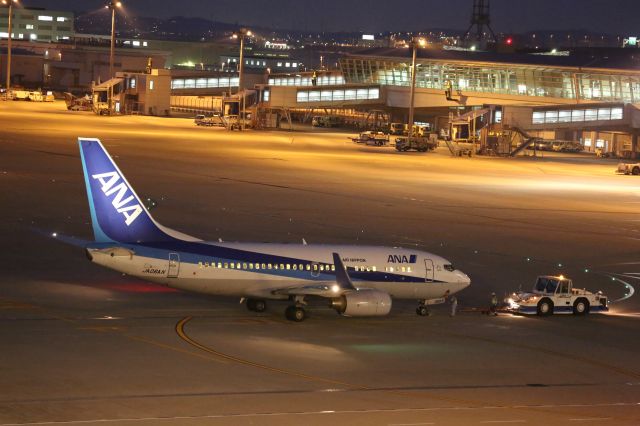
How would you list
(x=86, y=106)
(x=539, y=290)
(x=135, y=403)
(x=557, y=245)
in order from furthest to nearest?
(x=86, y=106) → (x=557, y=245) → (x=539, y=290) → (x=135, y=403)

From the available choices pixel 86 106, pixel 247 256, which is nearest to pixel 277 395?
pixel 247 256

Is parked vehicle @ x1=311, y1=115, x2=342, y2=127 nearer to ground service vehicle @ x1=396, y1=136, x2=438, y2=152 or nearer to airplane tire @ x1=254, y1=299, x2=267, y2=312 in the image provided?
ground service vehicle @ x1=396, y1=136, x2=438, y2=152

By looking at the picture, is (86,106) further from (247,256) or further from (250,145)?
(247,256)

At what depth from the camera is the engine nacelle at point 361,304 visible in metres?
32.8

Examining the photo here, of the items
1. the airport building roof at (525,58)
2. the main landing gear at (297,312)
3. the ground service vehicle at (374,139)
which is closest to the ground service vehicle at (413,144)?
the ground service vehicle at (374,139)

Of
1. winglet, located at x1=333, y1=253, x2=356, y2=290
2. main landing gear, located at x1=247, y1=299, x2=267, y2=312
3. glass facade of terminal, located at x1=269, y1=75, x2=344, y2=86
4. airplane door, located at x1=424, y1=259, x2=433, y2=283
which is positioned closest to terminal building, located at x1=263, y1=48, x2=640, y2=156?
glass facade of terminal, located at x1=269, y1=75, x2=344, y2=86

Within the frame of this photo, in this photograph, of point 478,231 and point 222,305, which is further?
point 478,231

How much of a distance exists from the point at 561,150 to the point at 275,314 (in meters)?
97.6

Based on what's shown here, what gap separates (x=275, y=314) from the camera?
34.6 meters

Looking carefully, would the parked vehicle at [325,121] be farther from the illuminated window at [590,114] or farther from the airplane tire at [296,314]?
the airplane tire at [296,314]

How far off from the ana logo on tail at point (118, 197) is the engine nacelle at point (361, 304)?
6625 millimetres

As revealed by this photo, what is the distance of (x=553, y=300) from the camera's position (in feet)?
126

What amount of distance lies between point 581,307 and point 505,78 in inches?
3716

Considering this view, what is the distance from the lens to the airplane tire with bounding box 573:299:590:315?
38.9 m
